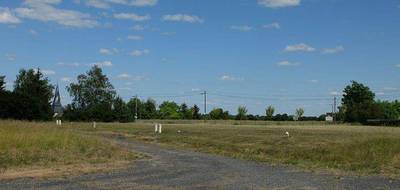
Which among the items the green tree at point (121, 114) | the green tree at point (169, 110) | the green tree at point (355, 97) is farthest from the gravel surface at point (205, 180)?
the green tree at point (169, 110)

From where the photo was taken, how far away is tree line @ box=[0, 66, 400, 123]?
285 feet

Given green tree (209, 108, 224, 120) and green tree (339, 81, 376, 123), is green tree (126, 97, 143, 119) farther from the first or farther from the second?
green tree (339, 81, 376, 123)

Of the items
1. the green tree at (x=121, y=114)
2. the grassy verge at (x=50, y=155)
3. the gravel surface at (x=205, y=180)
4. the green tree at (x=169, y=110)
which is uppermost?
the green tree at (x=169, y=110)

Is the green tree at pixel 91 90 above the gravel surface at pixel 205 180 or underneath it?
above

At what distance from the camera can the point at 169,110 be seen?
630 ft

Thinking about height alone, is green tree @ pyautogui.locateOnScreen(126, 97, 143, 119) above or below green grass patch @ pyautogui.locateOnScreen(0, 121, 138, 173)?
above

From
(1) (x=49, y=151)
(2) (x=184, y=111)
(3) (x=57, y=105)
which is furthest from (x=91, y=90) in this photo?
(1) (x=49, y=151)

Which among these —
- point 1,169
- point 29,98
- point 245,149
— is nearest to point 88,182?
point 1,169

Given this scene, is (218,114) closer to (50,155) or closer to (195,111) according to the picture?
(195,111)

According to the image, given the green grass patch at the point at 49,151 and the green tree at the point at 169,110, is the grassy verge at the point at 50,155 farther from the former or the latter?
the green tree at the point at 169,110

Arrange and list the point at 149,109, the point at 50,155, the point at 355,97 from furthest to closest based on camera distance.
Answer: the point at 149,109 < the point at 355,97 < the point at 50,155

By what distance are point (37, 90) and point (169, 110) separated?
83141mm

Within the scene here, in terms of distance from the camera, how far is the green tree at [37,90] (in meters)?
88.4

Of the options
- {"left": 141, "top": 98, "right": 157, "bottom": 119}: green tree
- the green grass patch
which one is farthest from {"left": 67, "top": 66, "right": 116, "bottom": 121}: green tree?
the green grass patch
